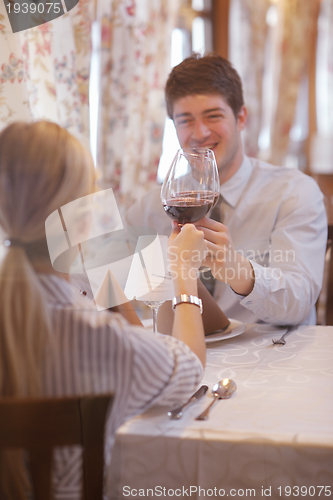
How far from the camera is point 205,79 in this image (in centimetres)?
140

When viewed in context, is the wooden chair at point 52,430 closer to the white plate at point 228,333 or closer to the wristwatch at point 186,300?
the wristwatch at point 186,300

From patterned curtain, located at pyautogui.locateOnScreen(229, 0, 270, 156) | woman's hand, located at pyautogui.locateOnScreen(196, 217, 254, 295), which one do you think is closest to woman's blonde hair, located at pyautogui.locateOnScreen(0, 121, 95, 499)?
woman's hand, located at pyautogui.locateOnScreen(196, 217, 254, 295)

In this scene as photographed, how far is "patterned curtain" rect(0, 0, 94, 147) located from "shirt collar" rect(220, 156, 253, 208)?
49cm

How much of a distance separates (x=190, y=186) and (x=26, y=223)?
41 centimetres

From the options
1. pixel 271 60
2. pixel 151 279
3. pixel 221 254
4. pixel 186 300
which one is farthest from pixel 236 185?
pixel 271 60

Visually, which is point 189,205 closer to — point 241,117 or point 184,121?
point 184,121

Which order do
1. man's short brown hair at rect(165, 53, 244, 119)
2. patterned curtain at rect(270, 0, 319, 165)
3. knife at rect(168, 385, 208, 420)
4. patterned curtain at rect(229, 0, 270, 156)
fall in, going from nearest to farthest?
knife at rect(168, 385, 208, 420), man's short brown hair at rect(165, 53, 244, 119), patterned curtain at rect(229, 0, 270, 156), patterned curtain at rect(270, 0, 319, 165)

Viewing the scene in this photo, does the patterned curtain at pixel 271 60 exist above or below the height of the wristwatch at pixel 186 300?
above

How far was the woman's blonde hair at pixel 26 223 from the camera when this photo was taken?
0.48 metres

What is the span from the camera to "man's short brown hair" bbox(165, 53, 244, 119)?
140cm

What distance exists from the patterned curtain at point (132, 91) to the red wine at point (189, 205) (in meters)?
1.41

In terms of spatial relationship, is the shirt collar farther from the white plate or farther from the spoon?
the spoon

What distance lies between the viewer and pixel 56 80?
122 cm

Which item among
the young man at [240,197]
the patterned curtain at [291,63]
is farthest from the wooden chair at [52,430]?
the patterned curtain at [291,63]
